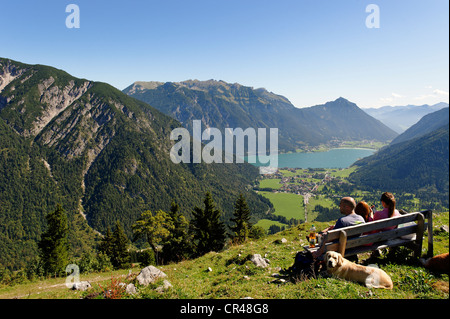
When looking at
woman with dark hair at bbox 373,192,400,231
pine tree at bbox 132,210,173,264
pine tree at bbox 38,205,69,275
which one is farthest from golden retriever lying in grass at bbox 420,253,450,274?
pine tree at bbox 38,205,69,275

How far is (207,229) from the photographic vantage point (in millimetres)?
34281

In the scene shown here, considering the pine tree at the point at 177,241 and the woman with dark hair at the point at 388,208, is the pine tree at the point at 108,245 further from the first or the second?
the woman with dark hair at the point at 388,208

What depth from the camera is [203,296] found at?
26.7 feet

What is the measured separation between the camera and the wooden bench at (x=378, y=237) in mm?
7133

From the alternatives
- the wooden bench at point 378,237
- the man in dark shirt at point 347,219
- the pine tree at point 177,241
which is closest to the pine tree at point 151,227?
the pine tree at point 177,241

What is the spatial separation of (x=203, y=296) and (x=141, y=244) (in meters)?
191

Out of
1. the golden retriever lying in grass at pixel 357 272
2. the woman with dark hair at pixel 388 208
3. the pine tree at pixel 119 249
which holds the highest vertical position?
the woman with dark hair at pixel 388 208

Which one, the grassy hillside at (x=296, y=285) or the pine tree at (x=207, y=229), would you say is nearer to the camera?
the grassy hillside at (x=296, y=285)

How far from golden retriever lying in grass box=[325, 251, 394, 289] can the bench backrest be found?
0.36m

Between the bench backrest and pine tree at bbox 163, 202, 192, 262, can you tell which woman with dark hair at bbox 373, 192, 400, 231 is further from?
pine tree at bbox 163, 202, 192, 262

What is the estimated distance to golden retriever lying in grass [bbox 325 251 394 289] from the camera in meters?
6.54

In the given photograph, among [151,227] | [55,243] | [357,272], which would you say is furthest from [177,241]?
[357,272]
